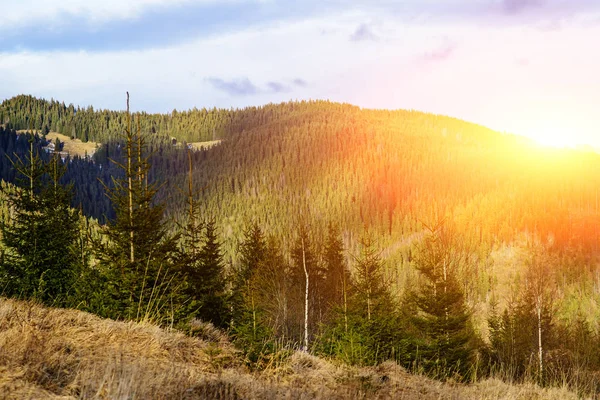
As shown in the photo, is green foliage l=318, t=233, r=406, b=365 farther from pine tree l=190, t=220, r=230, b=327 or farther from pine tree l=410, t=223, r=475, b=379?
pine tree l=190, t=220, r=230, b=327

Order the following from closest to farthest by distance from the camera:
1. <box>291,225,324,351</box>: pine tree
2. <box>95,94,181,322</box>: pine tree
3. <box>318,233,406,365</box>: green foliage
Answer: <box>95,94,181,322</box>: pine tree → <box>318,233,406,365</box>: green foliage → <box>291,225,324,351</box>: pine tree

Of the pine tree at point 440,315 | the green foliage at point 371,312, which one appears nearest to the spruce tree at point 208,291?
the green foliage at point 371,312

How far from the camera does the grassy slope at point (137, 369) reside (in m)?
4.46

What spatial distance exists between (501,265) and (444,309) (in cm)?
14275

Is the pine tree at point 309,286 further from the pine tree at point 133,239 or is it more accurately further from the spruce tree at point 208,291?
the pine tree at point 133,239

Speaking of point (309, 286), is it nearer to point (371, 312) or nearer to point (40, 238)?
point (371, 312)

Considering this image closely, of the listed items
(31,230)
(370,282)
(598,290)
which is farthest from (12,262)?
(598,290)

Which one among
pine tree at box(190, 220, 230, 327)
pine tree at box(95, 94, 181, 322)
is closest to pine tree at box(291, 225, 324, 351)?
Result: pine tree at box(190, 220, 230, 327)

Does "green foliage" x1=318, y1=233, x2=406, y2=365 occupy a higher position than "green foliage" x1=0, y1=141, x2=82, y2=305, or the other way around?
"green foliage" x1=0, y1=141, x2=82, y2=305

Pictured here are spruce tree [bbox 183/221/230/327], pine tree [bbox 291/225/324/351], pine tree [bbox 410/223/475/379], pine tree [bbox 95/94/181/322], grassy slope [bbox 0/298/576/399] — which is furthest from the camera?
pine tree [bbox 291/225/324/351]

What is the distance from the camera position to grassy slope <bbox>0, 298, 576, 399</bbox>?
446cm

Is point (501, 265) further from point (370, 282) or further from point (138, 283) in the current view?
point (138, 283)

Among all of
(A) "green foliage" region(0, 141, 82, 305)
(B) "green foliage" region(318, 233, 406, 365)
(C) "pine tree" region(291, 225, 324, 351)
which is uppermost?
(A) "green foliage" region(0, 141, 82, 305)

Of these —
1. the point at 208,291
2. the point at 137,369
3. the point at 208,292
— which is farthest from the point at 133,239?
the point at 208,291
